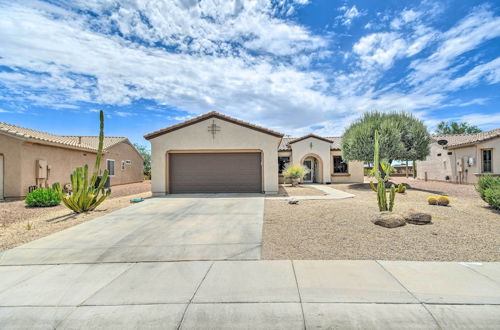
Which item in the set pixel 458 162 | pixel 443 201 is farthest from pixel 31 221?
pixel 458 162

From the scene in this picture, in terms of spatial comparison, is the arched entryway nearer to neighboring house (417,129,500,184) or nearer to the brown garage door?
the brown garage door

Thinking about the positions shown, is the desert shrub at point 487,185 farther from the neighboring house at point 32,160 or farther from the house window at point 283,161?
the neighboring house at point 32,160

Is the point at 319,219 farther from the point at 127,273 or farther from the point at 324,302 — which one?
the point at 127,273

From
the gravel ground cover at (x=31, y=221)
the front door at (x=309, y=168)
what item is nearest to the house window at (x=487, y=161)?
the front door at (x=309, y=168)

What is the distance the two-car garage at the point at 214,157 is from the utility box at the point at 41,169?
610cm

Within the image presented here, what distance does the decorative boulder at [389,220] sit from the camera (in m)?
6.74

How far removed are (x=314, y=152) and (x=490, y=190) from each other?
1400 cm

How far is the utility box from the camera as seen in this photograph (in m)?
14.0

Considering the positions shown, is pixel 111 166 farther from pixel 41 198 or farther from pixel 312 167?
pixel 312 167

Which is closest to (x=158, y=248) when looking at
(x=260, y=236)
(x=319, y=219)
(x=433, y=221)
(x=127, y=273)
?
(x=127, y=273)

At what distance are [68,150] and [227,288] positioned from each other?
18235 millimetres

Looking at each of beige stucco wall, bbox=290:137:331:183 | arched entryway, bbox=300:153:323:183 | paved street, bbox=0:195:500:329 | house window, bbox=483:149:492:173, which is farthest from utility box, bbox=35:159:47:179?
house window, bbox=483:149:492:173

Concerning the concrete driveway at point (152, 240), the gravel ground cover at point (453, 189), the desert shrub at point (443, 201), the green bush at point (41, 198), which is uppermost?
the green bush at point (41, 198)

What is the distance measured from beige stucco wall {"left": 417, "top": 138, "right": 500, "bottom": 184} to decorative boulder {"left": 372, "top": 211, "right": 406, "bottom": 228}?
17.7 meters
